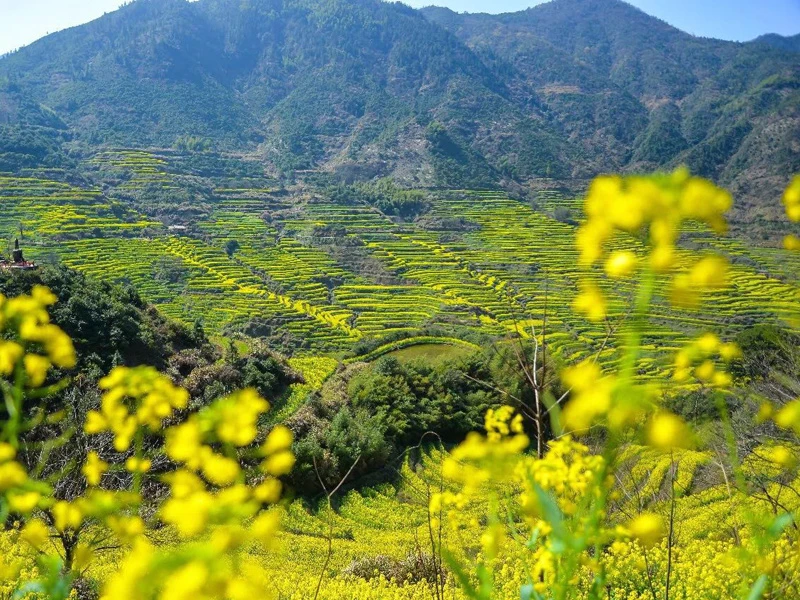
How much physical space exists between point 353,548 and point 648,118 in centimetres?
10012

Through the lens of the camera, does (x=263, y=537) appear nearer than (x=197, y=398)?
Yes

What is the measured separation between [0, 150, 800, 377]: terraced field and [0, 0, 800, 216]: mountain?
16.1 meters

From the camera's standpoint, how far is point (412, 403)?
1677 cm

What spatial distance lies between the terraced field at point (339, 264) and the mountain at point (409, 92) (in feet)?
52.8

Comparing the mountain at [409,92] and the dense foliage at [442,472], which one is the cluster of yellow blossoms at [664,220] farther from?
the mountain at [409,92]

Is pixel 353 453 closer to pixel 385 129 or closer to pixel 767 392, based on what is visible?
pixel 767 392

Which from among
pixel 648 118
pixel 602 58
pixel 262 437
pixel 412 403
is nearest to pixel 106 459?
pixel 262 437

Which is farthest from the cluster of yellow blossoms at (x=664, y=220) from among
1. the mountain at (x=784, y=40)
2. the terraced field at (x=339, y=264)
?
the mountain at (x=784, y=40)

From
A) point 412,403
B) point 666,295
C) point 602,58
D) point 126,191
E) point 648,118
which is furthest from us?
point 602,58

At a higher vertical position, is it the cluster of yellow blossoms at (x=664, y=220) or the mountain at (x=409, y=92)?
the mountain at (x=409, y=92)

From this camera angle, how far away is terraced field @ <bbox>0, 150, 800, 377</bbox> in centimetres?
3241

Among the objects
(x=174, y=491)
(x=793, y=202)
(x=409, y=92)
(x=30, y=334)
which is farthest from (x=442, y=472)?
(x=409, y=92)

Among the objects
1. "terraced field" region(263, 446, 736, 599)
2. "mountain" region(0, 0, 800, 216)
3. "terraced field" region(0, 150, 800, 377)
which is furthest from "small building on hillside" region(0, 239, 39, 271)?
"mountain" region(0, 0, 800, 216)

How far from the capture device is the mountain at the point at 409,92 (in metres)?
71.5
